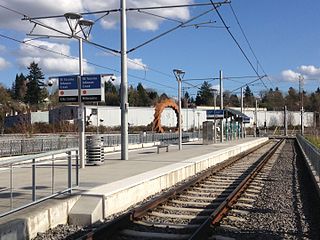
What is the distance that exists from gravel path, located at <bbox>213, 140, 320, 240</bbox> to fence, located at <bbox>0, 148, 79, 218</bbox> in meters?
3.74

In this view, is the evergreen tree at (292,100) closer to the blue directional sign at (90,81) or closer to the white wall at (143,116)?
the white wall at (143,116)

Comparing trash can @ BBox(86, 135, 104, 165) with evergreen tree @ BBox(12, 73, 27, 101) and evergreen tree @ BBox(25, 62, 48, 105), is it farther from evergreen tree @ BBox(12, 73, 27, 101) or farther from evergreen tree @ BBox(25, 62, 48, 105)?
evergreen tree @ BBox(12, 73, 27, 101)

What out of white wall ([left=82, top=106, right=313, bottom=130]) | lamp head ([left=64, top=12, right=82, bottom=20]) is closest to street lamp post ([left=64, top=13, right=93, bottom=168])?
lamp head ([left=64, top=12, right=82, bottom=20])

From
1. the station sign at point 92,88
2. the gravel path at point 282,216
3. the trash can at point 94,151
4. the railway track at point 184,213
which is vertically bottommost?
the gravel path at point 282,216

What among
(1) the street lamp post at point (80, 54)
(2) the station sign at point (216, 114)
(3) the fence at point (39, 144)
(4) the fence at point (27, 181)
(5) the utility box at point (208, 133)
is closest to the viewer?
(4) the fence at point (27, 181)

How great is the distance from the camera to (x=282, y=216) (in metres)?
11.3

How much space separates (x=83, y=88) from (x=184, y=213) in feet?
28.9

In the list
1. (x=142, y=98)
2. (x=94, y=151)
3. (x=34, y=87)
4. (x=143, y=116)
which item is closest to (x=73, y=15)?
(x=94, y=151)

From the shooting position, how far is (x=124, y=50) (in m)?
22.5

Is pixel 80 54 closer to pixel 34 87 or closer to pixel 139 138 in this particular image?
pixel 139 138

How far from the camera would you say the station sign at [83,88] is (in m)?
18.9

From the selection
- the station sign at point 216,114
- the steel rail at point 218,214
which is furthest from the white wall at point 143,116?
the steel rail at point 218,214

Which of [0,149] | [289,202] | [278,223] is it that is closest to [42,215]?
[278,223]

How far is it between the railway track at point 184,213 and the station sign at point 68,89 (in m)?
5.68
